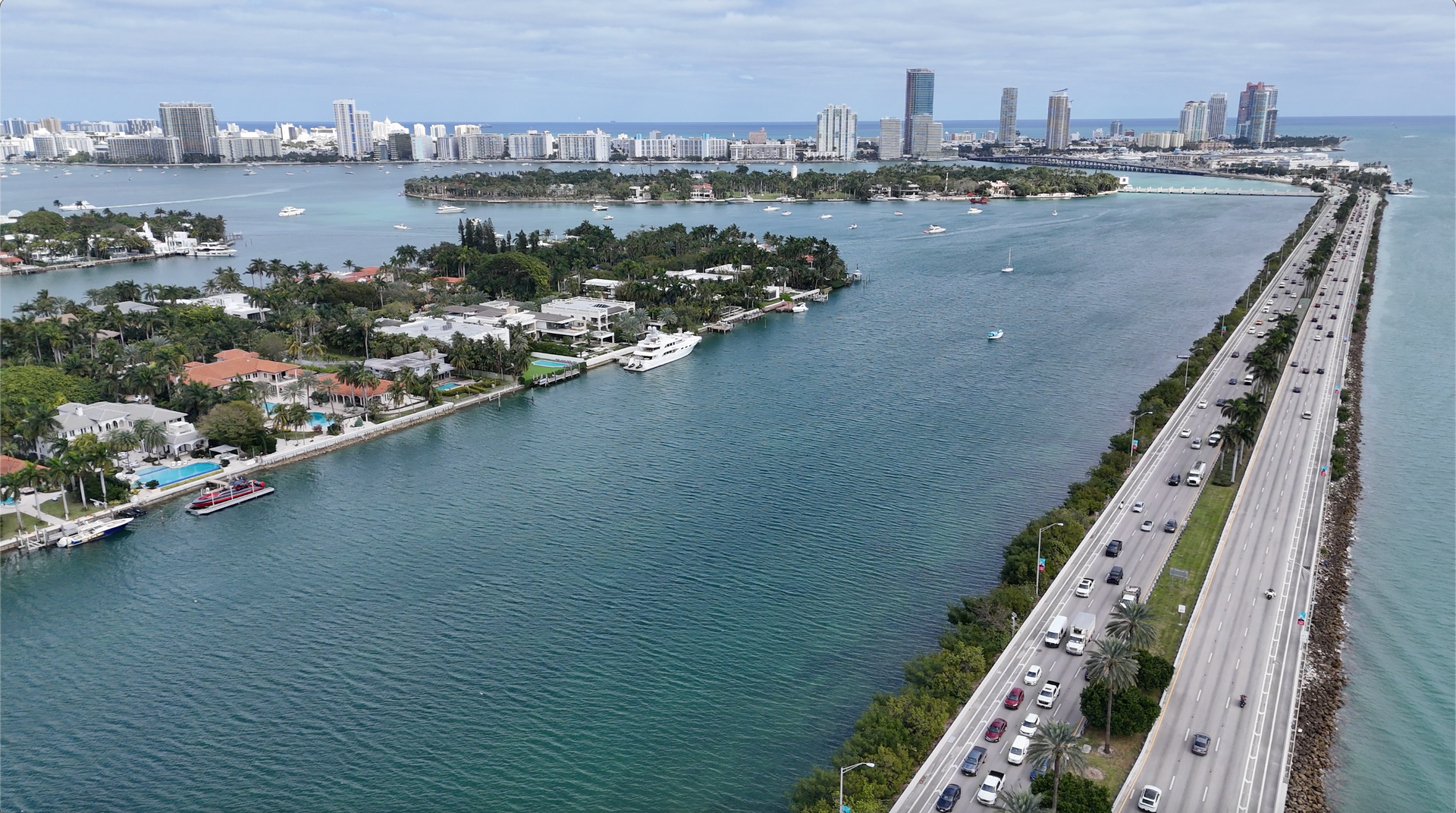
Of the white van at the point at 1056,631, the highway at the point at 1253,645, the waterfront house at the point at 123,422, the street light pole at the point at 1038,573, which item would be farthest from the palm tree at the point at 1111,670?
the waterfront house at the point at 123,422

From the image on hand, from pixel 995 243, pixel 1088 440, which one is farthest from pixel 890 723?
pixel 995 243

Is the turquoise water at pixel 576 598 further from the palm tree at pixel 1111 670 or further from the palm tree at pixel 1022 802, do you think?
the palm tree at pixel 1111 670

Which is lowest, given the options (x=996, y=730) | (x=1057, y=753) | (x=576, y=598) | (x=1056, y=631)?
(x=576, y=598)

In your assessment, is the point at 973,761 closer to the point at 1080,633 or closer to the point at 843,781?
the point at 843,781

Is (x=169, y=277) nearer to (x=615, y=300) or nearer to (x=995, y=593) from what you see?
(x=615, y=300)

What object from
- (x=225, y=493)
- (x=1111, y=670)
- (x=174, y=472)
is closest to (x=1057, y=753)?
(x=1111, y=670)

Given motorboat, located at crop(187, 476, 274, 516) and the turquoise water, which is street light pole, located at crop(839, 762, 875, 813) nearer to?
the turquoise water
